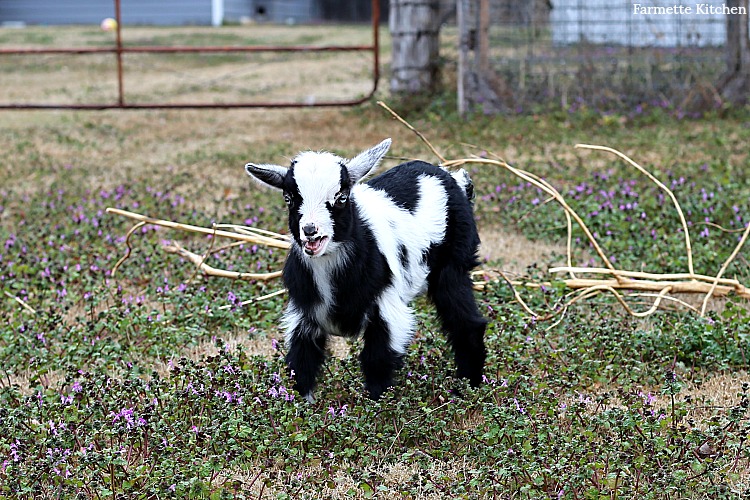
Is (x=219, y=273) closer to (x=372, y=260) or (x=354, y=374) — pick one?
(x=354, y=374)

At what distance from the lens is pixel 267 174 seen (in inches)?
162

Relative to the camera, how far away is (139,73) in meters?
20.2

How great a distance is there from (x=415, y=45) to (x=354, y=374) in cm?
822

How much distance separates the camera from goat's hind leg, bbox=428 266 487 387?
4535mm

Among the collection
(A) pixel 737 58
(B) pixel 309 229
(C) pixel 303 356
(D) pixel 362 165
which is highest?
(A) pixel 737 58

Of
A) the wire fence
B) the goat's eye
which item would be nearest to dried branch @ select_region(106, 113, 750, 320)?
the goat's eye

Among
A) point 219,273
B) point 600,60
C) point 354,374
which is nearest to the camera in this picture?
point 354,374

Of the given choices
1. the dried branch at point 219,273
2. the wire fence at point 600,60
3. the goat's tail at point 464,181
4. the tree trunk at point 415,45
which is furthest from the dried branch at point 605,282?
the tree trunk at point 415,45

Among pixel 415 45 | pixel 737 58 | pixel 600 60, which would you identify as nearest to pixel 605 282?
pixel 600 60

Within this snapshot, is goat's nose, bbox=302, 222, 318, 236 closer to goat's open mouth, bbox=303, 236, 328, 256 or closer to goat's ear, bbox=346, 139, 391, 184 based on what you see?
goat's open mouth, bbox=303, 236, 328, 256

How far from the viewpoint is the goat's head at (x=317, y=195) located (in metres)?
3.95

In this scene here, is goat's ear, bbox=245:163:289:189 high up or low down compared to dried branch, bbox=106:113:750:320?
up

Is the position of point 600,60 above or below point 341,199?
above

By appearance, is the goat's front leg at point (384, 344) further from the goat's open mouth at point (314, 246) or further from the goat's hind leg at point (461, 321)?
the goat's open mouth at point (314, 246)
